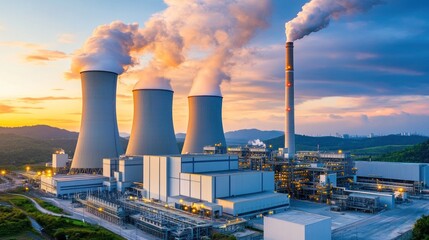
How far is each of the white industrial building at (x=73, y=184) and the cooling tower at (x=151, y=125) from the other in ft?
11.8

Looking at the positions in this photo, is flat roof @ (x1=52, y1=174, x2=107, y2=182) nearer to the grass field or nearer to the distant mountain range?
the grass field

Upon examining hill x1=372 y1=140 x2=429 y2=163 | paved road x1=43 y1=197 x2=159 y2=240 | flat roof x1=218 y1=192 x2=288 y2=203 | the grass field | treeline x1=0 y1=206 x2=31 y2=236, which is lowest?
paved road x1=43 y1=197 x2=159 y2=240

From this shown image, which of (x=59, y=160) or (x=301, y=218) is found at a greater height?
(x=59, y=160)

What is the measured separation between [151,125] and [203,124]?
218 inches

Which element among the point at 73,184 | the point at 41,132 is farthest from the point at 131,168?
the point at 41,132

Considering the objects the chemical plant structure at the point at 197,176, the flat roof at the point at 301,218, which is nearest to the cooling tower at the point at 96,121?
the chemical plant structure at the point at 197,176

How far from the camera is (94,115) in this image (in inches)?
1046

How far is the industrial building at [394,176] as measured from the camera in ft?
89.0

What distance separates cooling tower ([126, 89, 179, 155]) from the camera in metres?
27.9

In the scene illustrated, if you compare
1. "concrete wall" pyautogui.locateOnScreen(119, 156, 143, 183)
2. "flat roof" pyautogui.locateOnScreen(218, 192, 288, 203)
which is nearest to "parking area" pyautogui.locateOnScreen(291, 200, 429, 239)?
"flat roof" pyautogui.locateOnScreen(218, 192, 288, 203)

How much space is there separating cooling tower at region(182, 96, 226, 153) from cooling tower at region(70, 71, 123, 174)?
746cm

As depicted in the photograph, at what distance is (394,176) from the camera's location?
30016 mm

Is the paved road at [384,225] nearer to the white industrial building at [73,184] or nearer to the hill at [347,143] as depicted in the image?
the white industrial building at [73,184]

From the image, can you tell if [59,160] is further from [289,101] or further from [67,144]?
[67,144]
